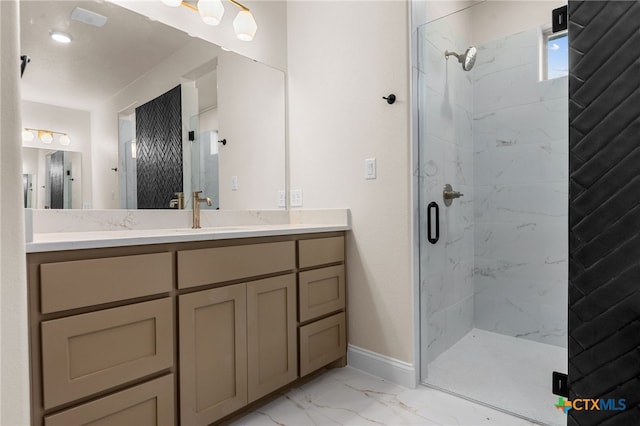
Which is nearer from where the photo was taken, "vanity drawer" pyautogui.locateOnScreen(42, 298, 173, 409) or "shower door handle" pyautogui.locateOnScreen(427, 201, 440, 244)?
"vanity drawer" pyautogui.locateOnScreen(42, 298, 173, 409)

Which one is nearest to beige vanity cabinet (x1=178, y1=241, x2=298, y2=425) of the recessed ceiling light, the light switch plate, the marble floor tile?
the marble floor tile

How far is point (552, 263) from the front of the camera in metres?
2.18

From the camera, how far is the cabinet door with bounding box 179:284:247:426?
1273mm

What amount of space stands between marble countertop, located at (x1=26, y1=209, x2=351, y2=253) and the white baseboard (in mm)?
743

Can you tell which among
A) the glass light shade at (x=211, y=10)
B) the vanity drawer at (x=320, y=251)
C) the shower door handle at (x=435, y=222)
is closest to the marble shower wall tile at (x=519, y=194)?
the shower door handle at (x=435, y=222)

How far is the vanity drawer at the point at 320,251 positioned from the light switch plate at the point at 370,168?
41 cm

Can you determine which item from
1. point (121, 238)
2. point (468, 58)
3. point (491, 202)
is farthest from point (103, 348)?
point (468, 58)

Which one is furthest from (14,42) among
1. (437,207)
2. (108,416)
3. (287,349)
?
(437,207)

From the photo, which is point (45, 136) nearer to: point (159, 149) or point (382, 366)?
point (159, 149)

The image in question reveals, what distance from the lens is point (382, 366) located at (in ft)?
6.21

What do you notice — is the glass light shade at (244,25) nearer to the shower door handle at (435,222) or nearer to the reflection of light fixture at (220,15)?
the reflection of light fixture at (220,15)

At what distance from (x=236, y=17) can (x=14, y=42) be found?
1509 mm

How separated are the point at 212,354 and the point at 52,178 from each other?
3.41 ft

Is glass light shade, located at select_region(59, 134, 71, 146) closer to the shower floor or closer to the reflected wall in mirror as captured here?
the reflected wall in mirror
